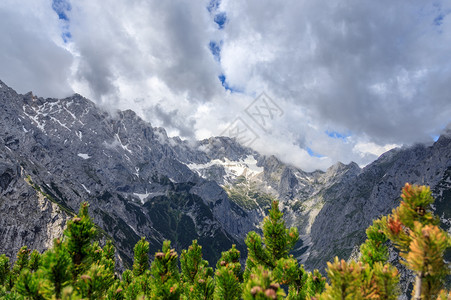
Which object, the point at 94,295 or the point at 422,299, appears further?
the point at 94,295

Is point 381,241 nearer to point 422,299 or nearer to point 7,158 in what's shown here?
point 422,299

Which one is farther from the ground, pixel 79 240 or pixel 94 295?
pixel 79 240

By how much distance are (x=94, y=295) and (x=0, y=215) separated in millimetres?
200234

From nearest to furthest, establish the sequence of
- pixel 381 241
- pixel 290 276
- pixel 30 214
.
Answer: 1. pixel 381 241
2. pixel 290 276
3. pixel 30 214

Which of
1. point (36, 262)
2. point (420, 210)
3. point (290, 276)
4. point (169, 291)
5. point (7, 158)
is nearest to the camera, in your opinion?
point (420, 210)

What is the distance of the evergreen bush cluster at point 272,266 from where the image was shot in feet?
23.9

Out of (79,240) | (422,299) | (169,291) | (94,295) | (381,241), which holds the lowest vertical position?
(94,295)

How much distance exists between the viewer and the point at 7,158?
188m

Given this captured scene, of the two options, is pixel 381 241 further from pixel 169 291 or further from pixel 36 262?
pixel 36 262

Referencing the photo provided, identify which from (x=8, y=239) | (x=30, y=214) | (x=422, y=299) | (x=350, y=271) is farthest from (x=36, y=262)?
(x=30, y=214)

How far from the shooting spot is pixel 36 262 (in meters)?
22.8

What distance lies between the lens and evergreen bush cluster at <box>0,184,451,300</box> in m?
7.28

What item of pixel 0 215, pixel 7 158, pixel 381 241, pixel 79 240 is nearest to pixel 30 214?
pixel 0 215

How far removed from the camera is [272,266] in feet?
63.9
